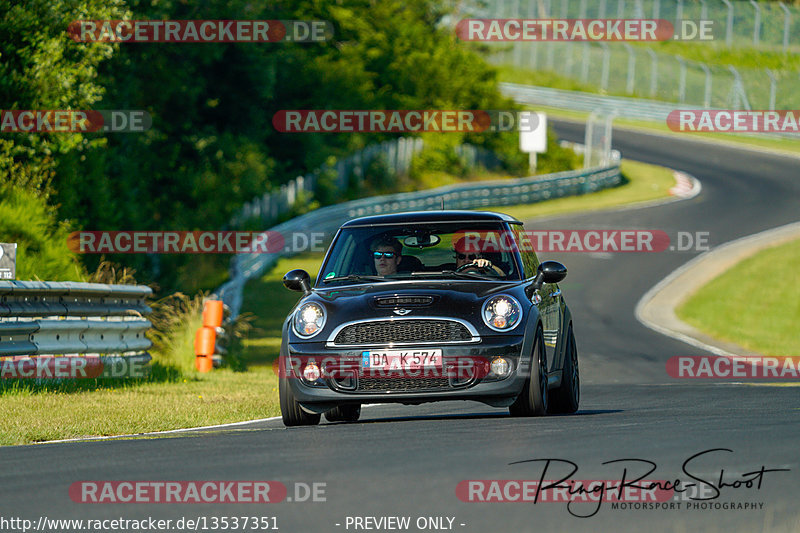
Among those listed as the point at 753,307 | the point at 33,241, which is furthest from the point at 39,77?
the point at 753,307

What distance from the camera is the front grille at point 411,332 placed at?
947cm

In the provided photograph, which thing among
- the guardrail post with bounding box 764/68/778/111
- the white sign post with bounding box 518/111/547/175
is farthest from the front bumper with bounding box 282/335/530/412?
the guardrail post with bounding box 764/68/778/111

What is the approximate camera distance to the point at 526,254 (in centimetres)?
1104

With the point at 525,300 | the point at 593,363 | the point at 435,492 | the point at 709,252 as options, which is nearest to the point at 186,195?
the point at 709,252

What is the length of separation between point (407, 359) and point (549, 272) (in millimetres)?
1636

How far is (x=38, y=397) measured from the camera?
12078mm

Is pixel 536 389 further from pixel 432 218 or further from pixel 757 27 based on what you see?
pixel 757 27

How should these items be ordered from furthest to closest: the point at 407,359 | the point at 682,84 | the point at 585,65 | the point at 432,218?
the point at 585,65 < the point at 682,84 < the point at 432,218 < the point at 407,359

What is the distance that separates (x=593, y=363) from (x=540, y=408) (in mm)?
10892

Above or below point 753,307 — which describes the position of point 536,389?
above

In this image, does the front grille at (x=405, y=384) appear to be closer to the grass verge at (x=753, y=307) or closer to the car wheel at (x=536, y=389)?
the car wheel at (x=536, y=389)

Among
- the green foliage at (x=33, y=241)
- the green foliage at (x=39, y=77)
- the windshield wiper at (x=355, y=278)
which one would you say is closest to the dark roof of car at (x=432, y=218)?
the windshield wiper at (x=355, y=278)

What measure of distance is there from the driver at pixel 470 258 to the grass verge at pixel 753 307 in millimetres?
13447

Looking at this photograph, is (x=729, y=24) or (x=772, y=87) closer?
(x=772, y=87)
